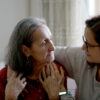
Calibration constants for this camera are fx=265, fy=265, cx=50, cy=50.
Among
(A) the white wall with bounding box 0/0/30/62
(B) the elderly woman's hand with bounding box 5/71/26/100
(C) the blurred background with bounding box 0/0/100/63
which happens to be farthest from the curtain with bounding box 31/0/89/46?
(B) the elderly woman's hand with bounding box 5/71/26/100

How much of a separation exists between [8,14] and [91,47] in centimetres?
162

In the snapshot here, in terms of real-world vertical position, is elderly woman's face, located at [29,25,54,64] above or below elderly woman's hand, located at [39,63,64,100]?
above

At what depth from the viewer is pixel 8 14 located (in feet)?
9.59

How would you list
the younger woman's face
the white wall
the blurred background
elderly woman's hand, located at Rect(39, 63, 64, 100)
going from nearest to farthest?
the younger woman's face → elderly woman's hand, located at Rect(39, 63, 64, 100) → the blurred background → the white wall

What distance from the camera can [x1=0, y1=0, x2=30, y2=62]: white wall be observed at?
2883 millimetres

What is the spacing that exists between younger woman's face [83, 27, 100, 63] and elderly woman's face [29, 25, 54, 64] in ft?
0.88

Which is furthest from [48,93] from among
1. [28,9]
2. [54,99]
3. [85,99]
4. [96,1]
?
[28,9]

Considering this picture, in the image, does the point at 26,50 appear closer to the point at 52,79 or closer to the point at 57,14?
the point at 52,79

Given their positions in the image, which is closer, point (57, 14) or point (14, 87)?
point (14, 87)

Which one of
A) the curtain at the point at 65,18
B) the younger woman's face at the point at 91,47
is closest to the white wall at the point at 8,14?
the curtain at the point at 65,18

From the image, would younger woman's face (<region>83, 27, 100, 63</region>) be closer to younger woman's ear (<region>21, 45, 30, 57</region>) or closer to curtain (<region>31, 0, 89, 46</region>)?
younger woman's ear (<region>21, 45, 30, 57</region>)

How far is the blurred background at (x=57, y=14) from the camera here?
2.70m

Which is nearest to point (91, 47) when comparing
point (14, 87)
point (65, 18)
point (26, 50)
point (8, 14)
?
point (26, 50)

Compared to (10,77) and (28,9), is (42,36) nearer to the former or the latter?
(10,77)
